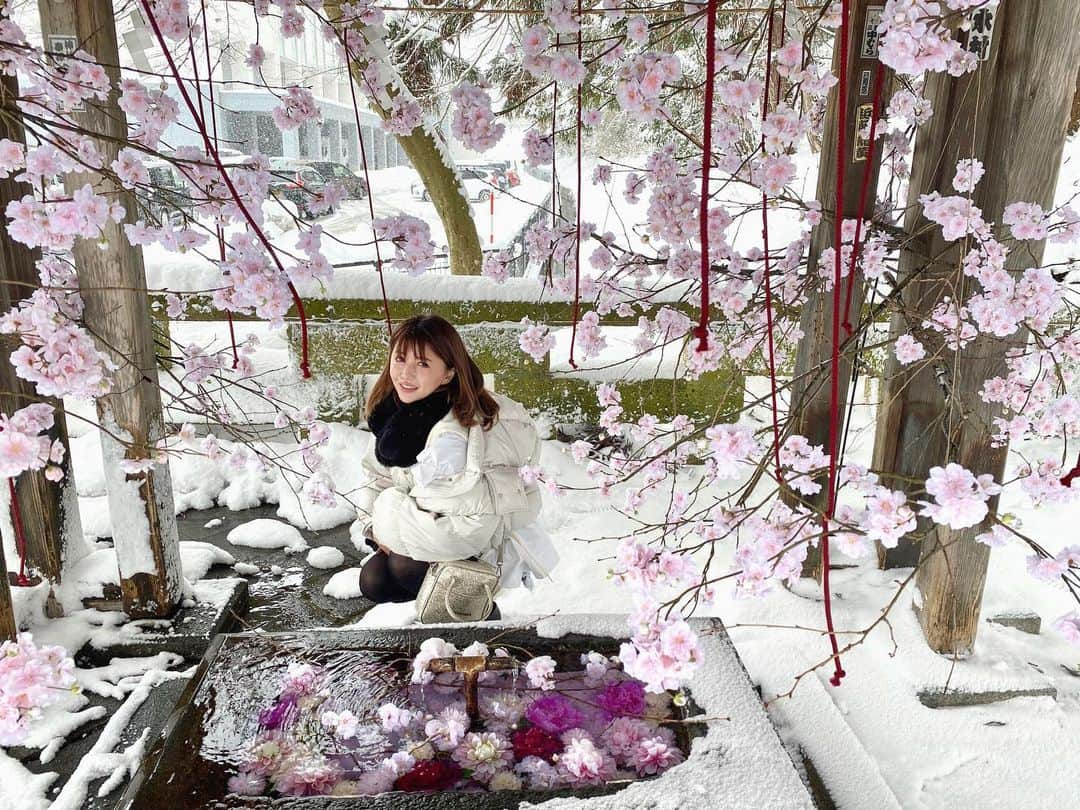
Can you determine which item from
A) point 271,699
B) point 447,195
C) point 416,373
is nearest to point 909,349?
point 416,373

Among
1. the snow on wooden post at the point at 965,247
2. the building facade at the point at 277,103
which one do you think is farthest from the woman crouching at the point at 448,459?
the building facade at the point at 277,103

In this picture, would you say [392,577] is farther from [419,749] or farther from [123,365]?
[123,365]

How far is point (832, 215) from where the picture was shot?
2377mm

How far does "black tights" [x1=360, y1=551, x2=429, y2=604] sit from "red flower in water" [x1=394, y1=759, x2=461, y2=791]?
768 millimetres

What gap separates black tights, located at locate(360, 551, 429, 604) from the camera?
7.91 ft

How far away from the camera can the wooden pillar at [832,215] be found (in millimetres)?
2301

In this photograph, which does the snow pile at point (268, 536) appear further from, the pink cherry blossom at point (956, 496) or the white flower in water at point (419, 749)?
the pink cherry blossom at point (956, 496)

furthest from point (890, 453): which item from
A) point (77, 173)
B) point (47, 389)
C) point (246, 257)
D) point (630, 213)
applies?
point (630, 213)

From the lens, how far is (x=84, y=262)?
7.19ft

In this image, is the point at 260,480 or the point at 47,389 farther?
the point at 260,480

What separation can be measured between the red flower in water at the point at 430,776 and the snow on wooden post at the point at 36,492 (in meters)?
1.62

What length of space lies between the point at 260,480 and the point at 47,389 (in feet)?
7.46

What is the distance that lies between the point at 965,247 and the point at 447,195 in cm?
416

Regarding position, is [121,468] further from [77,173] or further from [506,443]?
[506,443]
